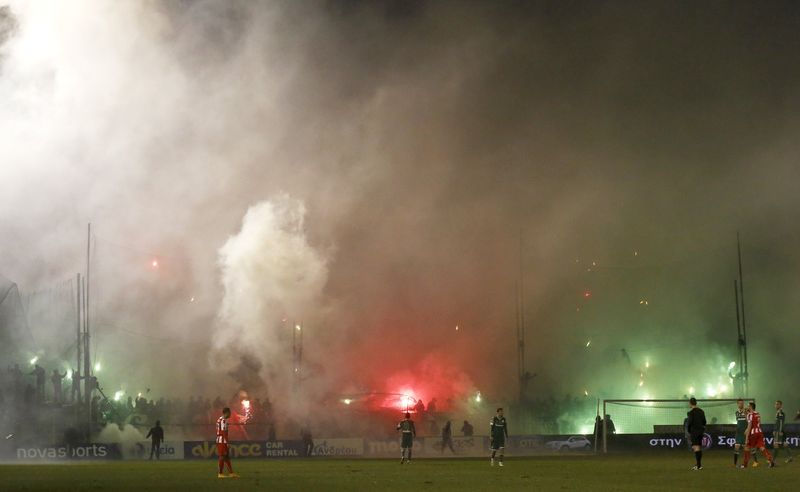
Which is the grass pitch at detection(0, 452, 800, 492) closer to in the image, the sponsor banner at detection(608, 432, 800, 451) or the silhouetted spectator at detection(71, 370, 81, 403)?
the sponsor banner at detection(608, 432, 800, 451)

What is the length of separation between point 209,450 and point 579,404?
31.9 meters

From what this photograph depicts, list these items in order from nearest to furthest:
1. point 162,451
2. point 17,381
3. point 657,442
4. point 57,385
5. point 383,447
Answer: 1. point 162,451
2. point 657,442
3. point 383,447
4. point 17,381
5. point 57,385

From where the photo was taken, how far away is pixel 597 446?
4838 centimetres

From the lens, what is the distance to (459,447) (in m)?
51.2

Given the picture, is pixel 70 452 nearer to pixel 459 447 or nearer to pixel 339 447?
pixel 339 447

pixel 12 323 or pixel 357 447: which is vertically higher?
pixel 12 323

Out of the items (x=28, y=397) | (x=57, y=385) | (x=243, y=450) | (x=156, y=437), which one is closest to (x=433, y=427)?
(x=243, y=450)

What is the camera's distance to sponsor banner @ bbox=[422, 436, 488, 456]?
50.1m

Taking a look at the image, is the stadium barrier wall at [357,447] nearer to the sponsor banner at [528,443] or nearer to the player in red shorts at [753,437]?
the sponsor banner at [528,443]

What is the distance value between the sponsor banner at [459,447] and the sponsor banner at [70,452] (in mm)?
16575

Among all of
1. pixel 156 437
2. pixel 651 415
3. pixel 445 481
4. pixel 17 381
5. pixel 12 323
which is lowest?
pixel 651 415

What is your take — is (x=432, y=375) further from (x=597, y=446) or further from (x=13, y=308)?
(x=13, y=308)

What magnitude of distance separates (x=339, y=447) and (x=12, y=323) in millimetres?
24160

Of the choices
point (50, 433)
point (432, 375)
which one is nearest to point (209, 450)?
point (50, 433)
